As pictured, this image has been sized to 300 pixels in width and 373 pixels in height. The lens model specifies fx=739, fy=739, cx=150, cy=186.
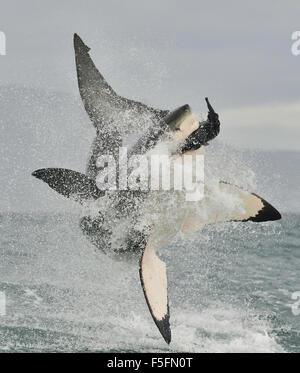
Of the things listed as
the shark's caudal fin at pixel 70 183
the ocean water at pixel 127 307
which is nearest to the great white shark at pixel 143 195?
the shark's caudal fin at pixel 70 183

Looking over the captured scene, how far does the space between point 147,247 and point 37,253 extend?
22157 millimetres

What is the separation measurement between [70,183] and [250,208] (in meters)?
3.22

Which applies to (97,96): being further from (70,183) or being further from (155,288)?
(155,288)

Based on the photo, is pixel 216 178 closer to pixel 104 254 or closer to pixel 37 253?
pixel 104 254

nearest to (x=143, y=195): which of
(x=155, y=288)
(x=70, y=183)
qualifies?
(x=70, y=183)

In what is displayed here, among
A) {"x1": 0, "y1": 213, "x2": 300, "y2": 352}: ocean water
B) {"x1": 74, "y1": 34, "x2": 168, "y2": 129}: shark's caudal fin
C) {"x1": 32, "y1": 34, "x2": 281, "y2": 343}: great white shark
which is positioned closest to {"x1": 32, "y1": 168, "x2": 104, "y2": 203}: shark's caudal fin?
{"x1": 32, "y1": 34, "x2": 281, "y2": 343}: great white shark

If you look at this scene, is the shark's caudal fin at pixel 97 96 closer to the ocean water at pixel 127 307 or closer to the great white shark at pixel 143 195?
the great white shark at pixel 143 195

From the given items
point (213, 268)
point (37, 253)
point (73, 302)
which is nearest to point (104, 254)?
point (73, 302)

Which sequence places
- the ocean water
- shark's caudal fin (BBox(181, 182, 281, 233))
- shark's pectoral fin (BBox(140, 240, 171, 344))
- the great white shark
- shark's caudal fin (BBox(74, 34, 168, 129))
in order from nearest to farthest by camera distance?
shark's pectoral fin (BBox(140, 240, 171, 344)) → the great white shark → shark's caudal fin (BBox(74, 34, 168, 129)) → shark's caudal fin (BBox(181, 182, 281, 233)) → the ocean water

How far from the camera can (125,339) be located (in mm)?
14359

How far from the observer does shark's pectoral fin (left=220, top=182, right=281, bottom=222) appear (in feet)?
42.0

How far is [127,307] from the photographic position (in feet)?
57.4

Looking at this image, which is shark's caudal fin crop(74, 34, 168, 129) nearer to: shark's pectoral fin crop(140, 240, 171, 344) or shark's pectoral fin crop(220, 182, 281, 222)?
shark's pectoral fin crop(220, 182, 281, 222)

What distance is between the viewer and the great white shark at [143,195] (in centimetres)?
1182
